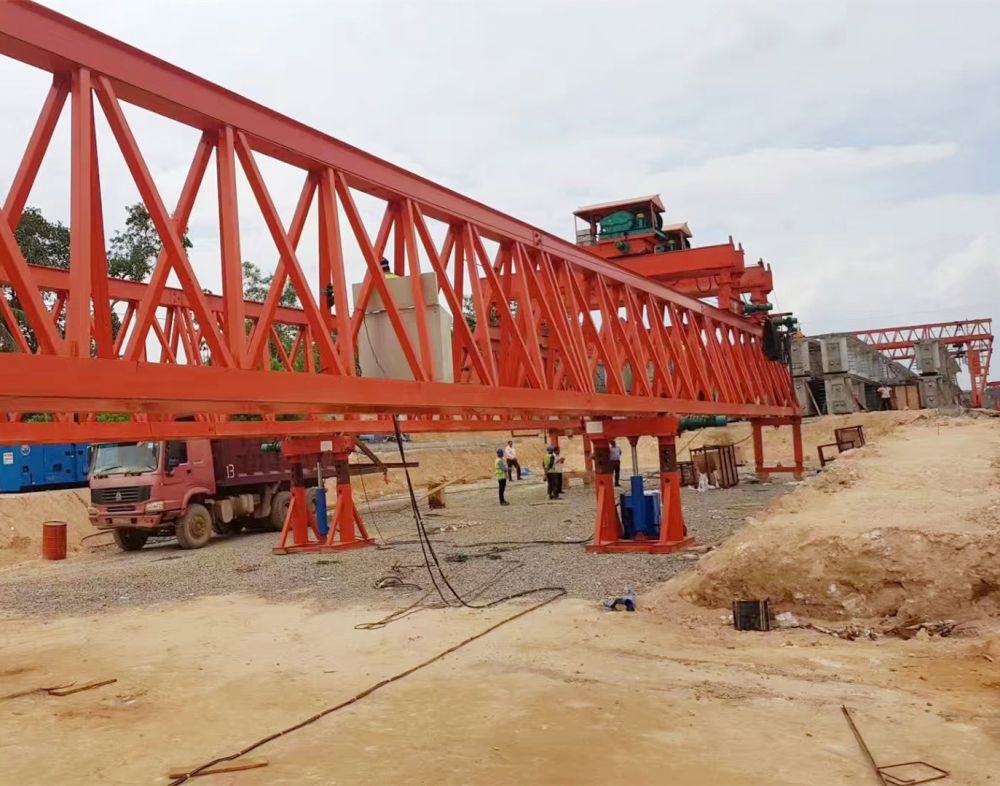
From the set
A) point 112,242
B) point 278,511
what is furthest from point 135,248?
→ point 278,511

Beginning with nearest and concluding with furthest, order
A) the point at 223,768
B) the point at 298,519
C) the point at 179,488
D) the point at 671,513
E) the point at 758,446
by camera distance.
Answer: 1. the point at 223,768
2. the point at 671,513
3. the point at 298,519
4. the point at 179,488
5. the point at 758,446

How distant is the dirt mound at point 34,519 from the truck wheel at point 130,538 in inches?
92.6

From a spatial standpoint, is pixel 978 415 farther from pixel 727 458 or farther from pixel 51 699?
pixel 51 699

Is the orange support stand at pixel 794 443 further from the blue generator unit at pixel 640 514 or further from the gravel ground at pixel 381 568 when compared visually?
the blue generator unit at pixel 640 514

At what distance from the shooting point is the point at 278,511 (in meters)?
23.3

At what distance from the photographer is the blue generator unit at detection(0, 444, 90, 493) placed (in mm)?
28250

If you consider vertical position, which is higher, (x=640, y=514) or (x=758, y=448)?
(x=758, y=448)

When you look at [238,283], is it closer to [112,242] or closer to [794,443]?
[794,443]

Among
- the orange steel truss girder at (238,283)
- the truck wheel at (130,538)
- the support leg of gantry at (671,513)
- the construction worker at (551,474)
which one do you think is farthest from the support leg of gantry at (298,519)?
the construction worker at (551,474)

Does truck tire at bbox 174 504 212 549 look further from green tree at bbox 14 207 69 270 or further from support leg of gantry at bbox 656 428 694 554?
green tree at bbox 14 207 69 270

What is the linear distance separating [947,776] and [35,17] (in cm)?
641

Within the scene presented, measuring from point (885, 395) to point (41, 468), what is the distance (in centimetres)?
3752

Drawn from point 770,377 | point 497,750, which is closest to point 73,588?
point 497,750

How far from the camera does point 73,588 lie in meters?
14.6
